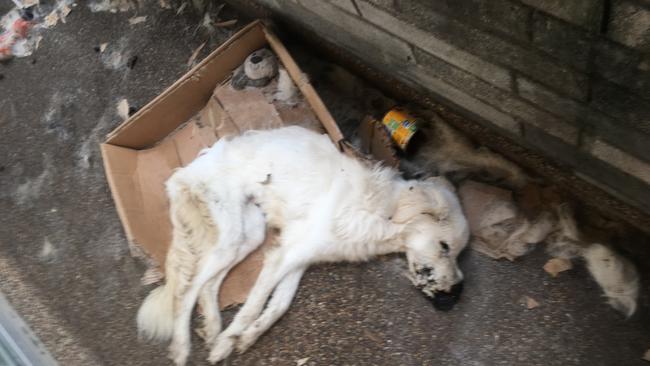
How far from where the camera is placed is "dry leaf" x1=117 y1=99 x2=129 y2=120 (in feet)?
8.66

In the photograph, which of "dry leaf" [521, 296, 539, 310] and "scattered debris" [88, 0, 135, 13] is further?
"scattered debris" [88, 0, 135, 13]

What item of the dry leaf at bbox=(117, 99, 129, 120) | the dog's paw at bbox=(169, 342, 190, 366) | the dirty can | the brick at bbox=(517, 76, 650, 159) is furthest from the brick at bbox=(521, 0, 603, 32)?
the dry leaf at bbox=(117, 99, 129, 120)

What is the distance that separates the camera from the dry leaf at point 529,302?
6.43ft

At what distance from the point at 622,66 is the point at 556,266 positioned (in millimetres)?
923

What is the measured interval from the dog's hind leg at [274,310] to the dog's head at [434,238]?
16.1 inches

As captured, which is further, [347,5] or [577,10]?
[347,5]

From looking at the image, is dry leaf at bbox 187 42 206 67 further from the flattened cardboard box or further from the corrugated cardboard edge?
the corrugated cardboard edge

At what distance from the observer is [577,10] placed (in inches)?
47.7

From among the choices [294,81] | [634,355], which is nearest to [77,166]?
[294,81]

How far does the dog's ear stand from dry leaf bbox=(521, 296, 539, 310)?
37 cm

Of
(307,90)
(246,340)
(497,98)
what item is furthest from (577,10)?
→ (246,340)

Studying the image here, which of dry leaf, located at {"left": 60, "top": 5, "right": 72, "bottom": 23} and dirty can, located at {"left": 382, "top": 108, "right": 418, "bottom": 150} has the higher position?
dry leaf, located at {"left": 60, "top": 5, "right": 72, "bottom": 23}

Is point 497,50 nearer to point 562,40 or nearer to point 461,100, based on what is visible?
point 562,40

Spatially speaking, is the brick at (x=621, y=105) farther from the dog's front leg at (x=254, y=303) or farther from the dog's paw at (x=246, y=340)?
the dog's paw at (x=246, y=340)
